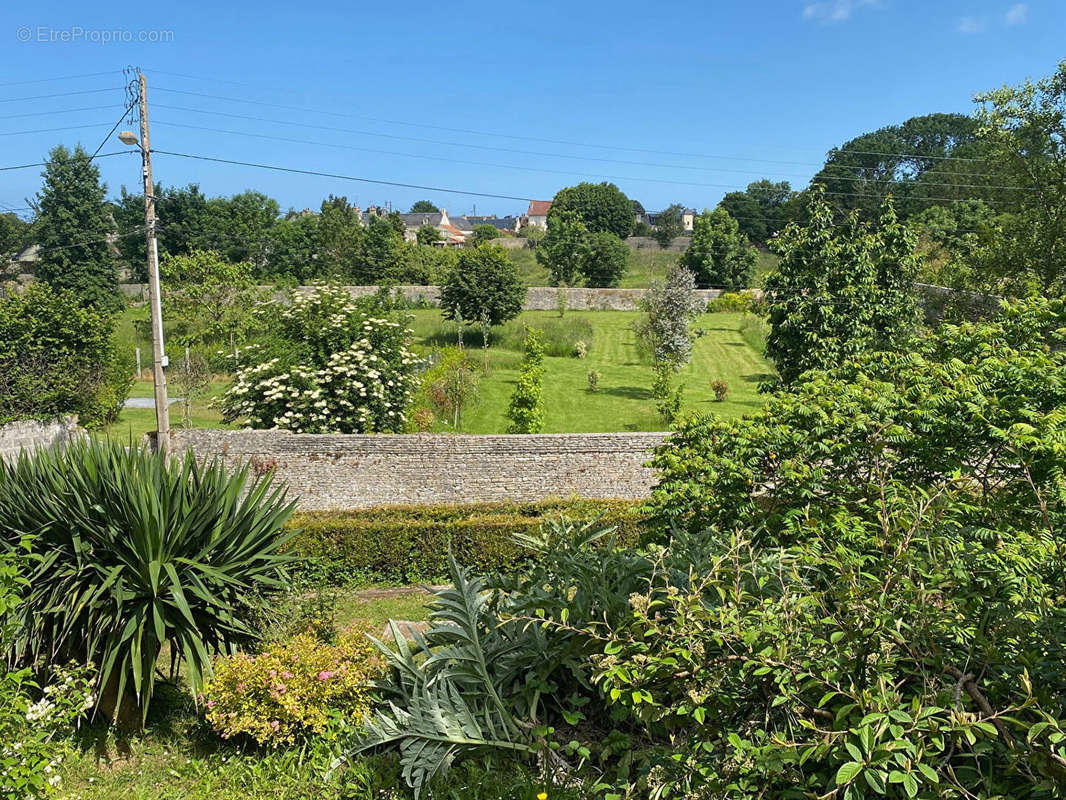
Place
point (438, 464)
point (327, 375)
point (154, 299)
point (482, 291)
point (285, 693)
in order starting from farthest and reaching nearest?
point (482, 291), point (327, 375), point (438, 464), point (154, 299), point (285, 693)

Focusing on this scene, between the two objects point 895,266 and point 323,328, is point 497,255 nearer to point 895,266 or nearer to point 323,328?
point 323,328

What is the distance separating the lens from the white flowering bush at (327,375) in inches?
657

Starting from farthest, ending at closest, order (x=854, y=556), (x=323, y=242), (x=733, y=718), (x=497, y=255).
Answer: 1. (x=323, y=242)
2. (x=497, y=255)
3. (x=854, y=556)
4. (x=733, y=718)

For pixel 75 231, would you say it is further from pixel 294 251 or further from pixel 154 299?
pixel 154 299

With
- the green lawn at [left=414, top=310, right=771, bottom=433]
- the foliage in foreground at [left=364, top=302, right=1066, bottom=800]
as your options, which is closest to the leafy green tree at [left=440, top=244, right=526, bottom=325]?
the green lawn at [left=414, top=310, right=771, bottom=433]

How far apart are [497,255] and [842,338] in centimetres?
Result: 1952

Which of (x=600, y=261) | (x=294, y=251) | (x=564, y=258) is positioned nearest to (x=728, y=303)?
(x=600, y=261)

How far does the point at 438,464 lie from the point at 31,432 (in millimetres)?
9534

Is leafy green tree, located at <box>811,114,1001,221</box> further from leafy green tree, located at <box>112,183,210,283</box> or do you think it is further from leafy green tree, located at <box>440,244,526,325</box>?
leafy green tree, located at <box>112,183,210,283</box>

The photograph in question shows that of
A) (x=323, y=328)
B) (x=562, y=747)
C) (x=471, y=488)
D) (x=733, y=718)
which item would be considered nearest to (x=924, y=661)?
(x=733, y=718)

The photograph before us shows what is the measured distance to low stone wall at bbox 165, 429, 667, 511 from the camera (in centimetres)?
1519

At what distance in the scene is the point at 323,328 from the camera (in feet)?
57.3

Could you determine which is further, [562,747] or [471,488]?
[471,488]

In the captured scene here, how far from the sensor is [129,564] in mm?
6258
